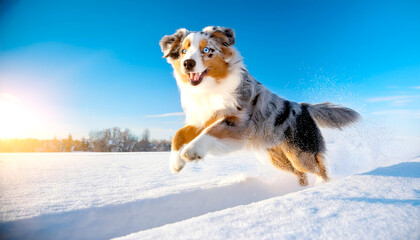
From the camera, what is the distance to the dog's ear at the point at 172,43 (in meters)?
3.08

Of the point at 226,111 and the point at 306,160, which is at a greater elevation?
the point at 226,111

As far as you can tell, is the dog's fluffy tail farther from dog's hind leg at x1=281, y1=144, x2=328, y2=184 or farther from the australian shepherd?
dog's hind leg at x1=281, y1=144, x2=328, y2=184

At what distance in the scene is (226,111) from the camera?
9.65 feet

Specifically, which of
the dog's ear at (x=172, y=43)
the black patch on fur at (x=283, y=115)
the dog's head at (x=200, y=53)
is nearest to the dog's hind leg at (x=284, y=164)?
the black patch on fur at (x=283, y=115)

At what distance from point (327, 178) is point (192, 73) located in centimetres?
263

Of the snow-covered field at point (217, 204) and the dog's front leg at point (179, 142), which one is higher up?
the dog's front leg at point (179, 142)

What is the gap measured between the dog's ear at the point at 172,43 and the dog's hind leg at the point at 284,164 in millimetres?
2147

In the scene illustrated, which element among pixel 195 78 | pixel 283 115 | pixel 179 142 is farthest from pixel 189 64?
pixel 283 115

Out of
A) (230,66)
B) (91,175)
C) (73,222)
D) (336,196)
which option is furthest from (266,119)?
(91,175)

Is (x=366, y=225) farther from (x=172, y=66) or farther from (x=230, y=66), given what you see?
(x=172, y=66)

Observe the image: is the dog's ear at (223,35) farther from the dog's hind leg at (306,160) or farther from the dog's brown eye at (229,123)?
the dog's hind leg at (306,160)

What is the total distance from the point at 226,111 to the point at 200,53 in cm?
78

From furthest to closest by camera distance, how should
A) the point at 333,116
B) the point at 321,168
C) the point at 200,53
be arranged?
the point at 333,116, the point at 321,168, the point at 200,53

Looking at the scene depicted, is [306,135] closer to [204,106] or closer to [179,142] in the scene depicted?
[204,106]
